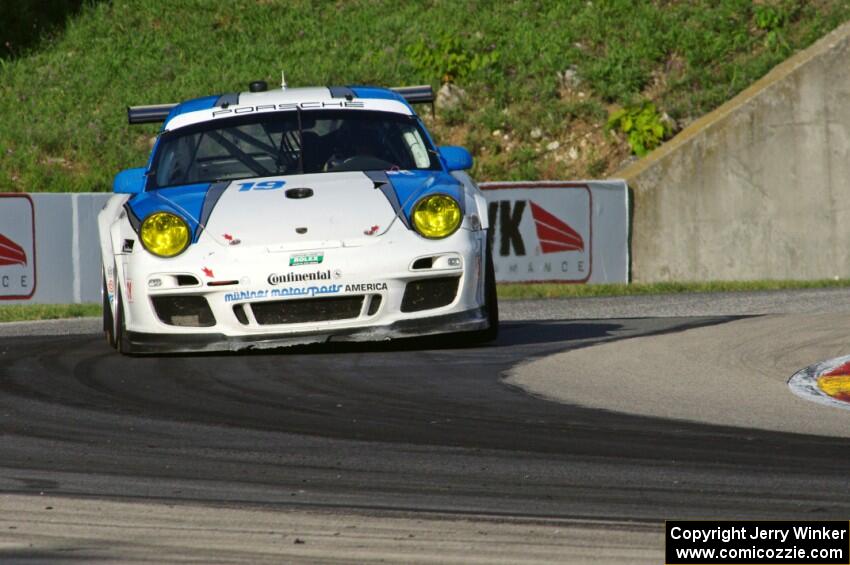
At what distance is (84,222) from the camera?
16.1 meters

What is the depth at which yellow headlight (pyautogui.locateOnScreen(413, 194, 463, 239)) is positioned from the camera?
805 centimetres

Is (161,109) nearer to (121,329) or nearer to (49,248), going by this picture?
(121,329)

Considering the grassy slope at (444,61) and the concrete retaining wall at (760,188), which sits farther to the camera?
the grassy slope at (444,61)

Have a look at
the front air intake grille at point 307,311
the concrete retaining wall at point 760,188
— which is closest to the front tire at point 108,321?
the front air intake grille at point 307,311

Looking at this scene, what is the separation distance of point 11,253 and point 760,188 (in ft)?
26.9

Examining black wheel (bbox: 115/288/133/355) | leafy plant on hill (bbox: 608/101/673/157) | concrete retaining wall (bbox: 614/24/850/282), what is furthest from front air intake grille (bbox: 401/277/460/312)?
leafy plant on hill (bbox: 608/101/673/157)

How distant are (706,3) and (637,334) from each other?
1377cm

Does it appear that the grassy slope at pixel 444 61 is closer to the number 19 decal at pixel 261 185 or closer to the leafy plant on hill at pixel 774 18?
the leafy plant on hill at pixel 774 18

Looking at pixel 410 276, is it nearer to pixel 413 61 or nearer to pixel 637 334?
pixel 637 334

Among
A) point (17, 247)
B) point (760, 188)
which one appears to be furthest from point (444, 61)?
point (17, 247)

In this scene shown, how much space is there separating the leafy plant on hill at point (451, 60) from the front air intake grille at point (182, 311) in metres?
13.9

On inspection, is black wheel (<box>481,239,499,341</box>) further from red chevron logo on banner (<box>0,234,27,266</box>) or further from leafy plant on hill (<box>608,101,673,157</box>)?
leafy plant on hill (<box>608,101,673,157</box>)

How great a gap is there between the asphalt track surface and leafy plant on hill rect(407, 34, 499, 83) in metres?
13.8

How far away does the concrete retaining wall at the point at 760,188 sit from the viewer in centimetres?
1775
